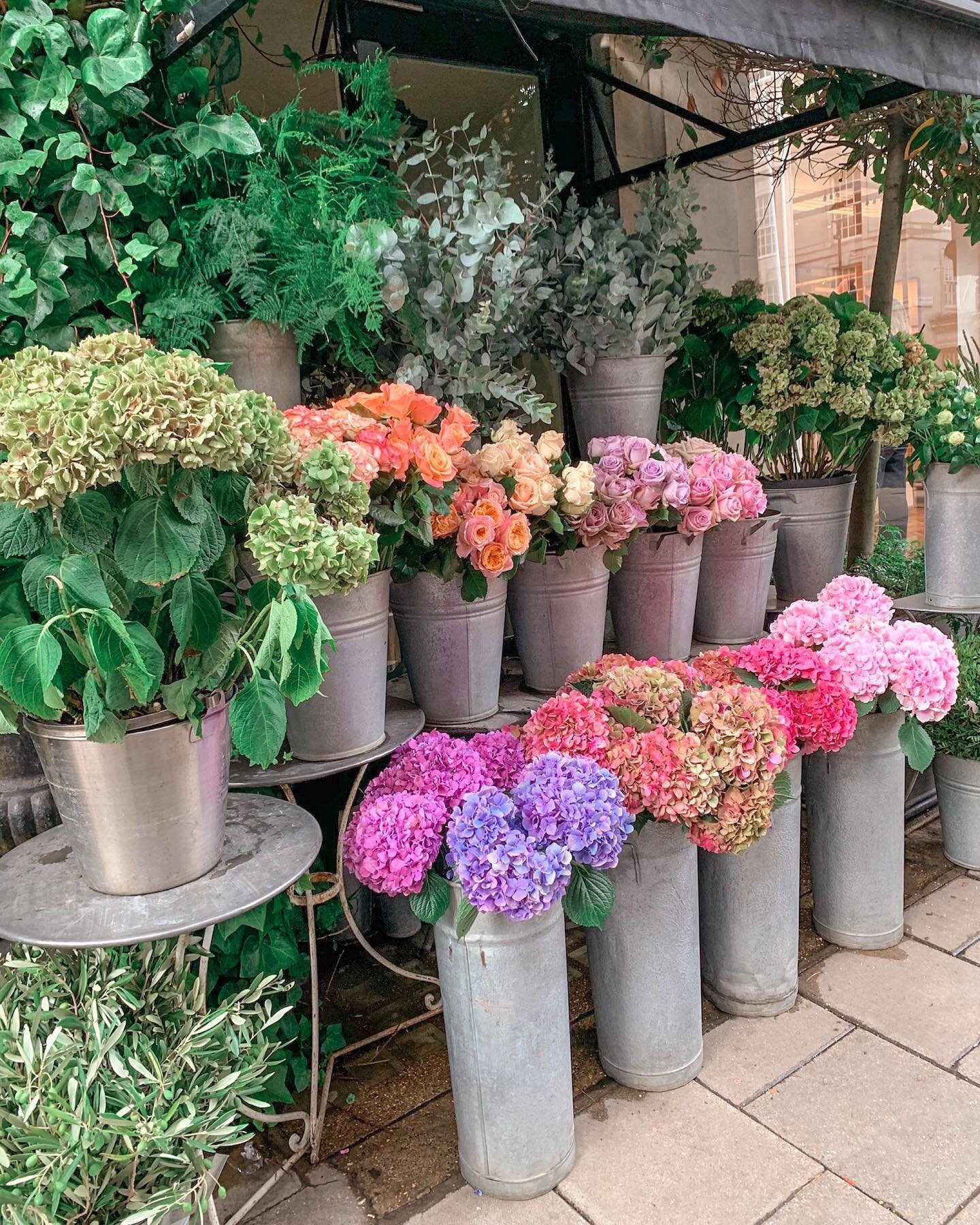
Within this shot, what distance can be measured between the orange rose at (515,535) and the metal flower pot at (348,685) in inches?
9.6

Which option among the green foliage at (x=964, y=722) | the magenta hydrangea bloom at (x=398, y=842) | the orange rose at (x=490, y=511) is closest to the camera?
the magenta hydrangea bloom at (x=398, y=842)

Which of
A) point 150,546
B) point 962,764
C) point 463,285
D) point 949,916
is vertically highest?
point 463,285

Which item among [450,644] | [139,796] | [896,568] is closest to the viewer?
[139,796]

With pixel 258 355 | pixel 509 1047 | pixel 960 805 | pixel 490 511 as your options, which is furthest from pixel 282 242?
pixel 960 805

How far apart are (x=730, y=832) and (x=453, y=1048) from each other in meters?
0.66

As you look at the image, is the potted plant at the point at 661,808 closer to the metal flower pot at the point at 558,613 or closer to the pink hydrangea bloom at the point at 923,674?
the metal flower pot at the point at 558,613

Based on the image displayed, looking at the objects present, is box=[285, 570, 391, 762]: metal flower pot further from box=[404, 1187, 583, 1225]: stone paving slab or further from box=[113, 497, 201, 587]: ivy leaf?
box=[404, 1187, 583, 1225]: stone paving slab

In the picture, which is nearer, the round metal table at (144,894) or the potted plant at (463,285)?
the round metal table at (144,894)

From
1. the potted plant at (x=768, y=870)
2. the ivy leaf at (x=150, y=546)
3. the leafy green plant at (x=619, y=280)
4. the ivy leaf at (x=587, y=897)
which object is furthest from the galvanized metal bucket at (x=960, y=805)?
the ivy leaf at (x=150, y=546)

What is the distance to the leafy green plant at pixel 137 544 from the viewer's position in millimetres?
1137

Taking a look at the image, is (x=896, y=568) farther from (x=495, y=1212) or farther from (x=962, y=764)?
(x=495, y=1212)

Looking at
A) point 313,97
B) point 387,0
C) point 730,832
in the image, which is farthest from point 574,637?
point 387,0

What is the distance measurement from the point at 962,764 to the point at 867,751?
2.09ft

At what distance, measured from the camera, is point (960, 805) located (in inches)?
113
